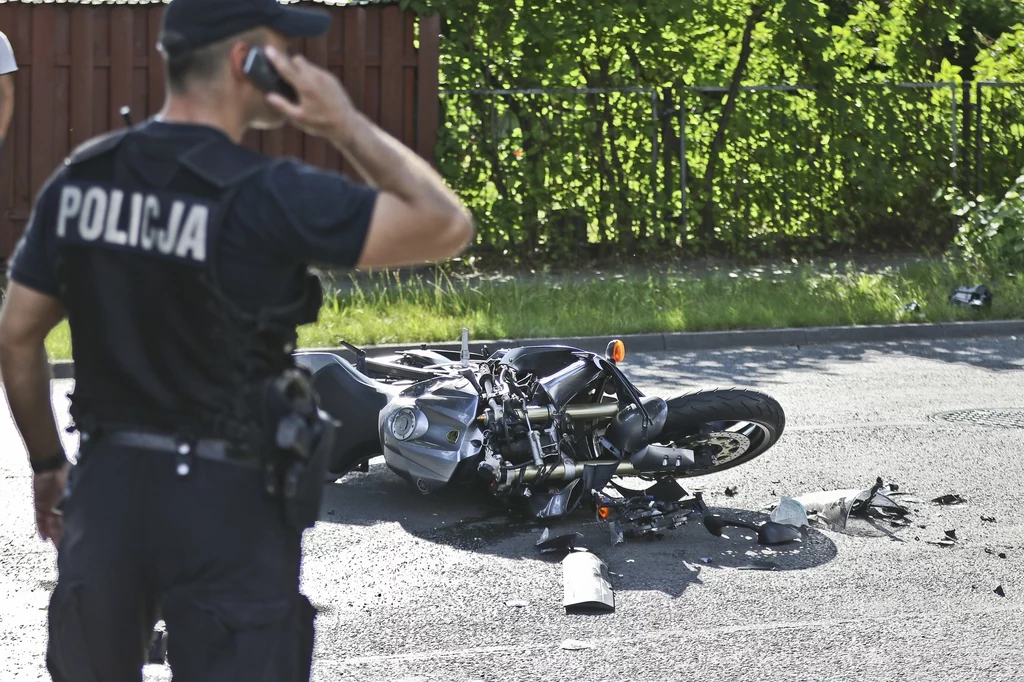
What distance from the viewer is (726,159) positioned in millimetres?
17078

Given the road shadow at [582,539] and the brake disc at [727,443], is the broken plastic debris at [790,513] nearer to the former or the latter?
the road shadow at [582,539]

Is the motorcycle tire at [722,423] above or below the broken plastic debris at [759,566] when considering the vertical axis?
above

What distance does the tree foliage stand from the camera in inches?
628

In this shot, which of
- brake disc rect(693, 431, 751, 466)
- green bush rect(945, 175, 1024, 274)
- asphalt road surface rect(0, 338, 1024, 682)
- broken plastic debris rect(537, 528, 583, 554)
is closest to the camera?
asphalt road surface rect(0, 338, 1024, 682)

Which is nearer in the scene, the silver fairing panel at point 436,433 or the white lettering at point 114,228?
the white lettering at point 114,228

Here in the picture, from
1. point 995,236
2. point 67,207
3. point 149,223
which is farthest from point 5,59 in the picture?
point 995,236

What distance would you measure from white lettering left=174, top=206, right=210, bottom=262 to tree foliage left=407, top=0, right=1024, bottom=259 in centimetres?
1326

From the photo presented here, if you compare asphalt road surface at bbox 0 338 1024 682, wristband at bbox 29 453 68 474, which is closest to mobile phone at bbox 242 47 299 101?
wristband at bbox 29 453 68 474

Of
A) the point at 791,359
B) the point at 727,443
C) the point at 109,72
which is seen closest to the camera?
the point at 727,443

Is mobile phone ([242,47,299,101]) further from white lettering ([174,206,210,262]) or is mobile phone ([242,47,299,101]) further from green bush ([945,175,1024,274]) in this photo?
green bush ([945,175,1024,274])

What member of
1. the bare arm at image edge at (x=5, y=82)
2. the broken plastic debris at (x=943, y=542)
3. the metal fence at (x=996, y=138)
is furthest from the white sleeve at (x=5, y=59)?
the metal fence at (x=996, y=138)

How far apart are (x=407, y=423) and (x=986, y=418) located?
4043 mm

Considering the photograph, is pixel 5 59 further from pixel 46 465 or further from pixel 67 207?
pixel 67 207

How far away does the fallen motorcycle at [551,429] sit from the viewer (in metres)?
6.00
